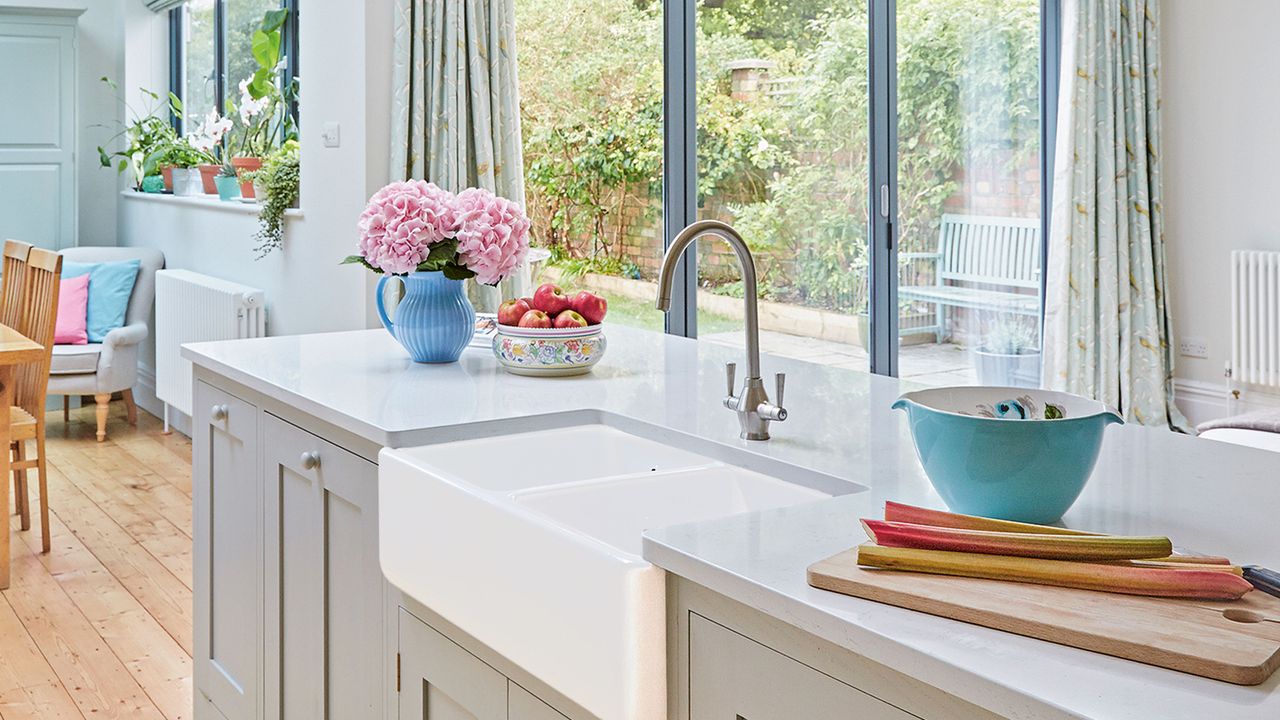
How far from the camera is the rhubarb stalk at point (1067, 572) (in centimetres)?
94

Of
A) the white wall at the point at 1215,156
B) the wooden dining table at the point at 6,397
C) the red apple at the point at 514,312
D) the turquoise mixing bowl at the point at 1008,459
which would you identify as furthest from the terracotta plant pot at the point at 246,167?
the turquoise mixing bowl at the point at 1008,459

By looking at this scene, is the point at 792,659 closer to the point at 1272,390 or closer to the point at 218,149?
the point at 1272,390

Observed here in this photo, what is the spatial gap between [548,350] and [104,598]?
218 cm

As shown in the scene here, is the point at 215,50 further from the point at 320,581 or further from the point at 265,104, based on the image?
the point at 320,581

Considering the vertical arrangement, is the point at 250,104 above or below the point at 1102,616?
above

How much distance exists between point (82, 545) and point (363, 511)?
2821 millimetres

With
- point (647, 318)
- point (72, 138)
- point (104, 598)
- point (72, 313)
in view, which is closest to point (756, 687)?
point (104, 598)

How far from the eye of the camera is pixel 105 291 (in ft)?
19.4

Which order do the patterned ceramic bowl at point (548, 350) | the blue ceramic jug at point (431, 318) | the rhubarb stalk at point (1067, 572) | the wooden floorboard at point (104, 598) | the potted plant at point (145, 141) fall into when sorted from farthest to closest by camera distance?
the potted plant at point (145, 141) → the wooden floorboard at point (104, 598) → the blue ceramic jug at point (431, 318) → the patterned ceramic bowl at point (548, 350) → the rhubarb stalk at point (1067, 572)

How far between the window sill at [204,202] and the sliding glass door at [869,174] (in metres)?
1.71

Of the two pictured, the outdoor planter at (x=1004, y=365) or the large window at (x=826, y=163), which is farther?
the outdoor planter at (x=1004, y=365)

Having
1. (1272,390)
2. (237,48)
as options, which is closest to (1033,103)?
(1272,390)

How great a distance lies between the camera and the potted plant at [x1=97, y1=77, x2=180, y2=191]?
6.25 meters

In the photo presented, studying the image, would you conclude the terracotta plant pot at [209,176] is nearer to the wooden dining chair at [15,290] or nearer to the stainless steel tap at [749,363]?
the wooden dining chair at [15,290]
